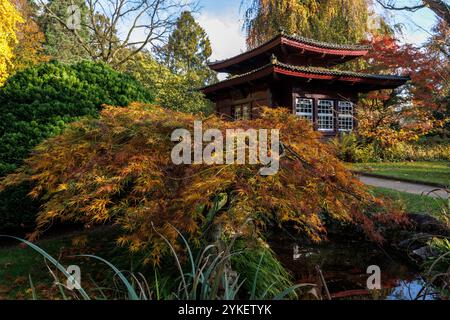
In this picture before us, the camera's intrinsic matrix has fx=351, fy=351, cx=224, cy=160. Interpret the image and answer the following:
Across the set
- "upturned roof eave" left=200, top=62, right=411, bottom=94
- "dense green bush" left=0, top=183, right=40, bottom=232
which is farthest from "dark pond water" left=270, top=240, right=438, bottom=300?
"upturned roof eave" left=200, top=62, right=411, bottom=94

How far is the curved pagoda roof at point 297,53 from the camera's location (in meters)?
14.3

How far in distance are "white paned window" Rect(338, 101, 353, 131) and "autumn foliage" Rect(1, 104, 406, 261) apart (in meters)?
13.0

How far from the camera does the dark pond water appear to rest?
3721 millimetres

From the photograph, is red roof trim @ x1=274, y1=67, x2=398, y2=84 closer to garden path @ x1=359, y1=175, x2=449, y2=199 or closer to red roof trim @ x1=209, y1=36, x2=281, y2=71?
red roof trim @ x1=209, y1=36, x2=281, y2=71

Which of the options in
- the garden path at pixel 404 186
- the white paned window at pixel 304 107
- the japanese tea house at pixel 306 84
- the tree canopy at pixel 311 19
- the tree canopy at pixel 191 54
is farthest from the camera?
the tree canopy at pixel 191 54

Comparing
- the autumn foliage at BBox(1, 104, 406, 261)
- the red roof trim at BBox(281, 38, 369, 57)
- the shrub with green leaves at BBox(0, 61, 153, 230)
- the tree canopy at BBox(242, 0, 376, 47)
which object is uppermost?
the tree canopy at BBox(242, 0, 376, 47)

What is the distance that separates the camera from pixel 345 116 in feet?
51.3

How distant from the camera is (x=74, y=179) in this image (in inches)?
120

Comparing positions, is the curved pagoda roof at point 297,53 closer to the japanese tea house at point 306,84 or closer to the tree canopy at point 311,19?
the japanese tea house at point 306,84

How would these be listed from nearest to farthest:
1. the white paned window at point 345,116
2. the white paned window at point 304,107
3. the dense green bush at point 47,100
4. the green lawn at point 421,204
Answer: the dense green bush at point 47,100 < the green lawn at point 421,204 < the white paned window at point 304,107 < the white paned window at point 345,116

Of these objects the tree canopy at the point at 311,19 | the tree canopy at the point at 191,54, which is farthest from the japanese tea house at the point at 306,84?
the tree canopy at the point at 191,54

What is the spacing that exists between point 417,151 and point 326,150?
13.3m
